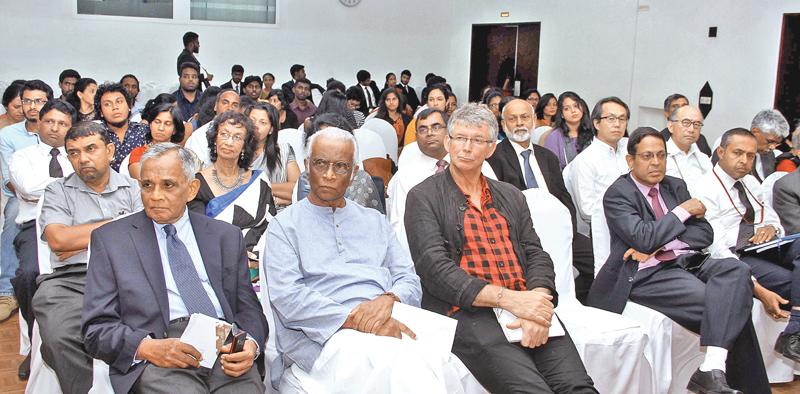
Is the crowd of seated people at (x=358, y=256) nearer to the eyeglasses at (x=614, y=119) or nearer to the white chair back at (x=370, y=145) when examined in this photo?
the eyeglasses at (x=614, y=119)

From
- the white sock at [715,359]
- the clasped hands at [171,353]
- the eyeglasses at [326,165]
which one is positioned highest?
the eyeglasses at [326,165]

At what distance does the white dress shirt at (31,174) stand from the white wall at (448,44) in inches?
289

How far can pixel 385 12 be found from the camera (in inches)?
521

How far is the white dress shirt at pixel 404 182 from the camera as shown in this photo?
3.72m

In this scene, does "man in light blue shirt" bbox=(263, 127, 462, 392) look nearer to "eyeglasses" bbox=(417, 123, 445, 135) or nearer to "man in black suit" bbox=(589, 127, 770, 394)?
"man in black suit" bbox=(589, 127, 770, 394)

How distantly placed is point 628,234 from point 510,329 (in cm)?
109

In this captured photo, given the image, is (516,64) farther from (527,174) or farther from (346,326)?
(346,326)

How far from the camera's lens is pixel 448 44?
13.9m

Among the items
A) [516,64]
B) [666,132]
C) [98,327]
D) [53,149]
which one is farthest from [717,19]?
[98,327]

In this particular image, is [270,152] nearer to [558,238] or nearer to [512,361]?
[558,238]

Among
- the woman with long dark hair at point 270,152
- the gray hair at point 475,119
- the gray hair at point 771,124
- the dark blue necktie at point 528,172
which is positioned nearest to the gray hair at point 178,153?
the gray hair at point 475,119

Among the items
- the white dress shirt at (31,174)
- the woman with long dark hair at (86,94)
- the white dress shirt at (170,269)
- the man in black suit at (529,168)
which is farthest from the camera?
the woman with long dark hair at (86,94)

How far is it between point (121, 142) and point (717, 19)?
7.02m

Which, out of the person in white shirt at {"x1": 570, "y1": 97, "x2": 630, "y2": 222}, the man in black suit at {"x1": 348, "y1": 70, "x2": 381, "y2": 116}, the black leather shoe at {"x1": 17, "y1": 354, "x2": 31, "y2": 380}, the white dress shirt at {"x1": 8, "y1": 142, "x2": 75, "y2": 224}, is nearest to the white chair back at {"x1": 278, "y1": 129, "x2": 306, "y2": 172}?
the white dress shirt at {"x1": 8, "y1": 142, "x2": 75, "y2": 224}
